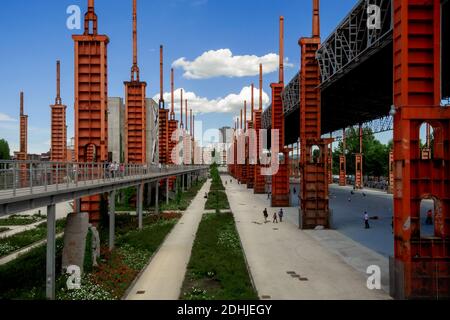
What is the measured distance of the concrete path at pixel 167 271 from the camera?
15.2 metres

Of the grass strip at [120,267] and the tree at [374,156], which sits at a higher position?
the tree at [374,156]

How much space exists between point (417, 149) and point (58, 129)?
59268 mm

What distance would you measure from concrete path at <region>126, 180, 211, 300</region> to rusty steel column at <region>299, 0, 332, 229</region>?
30.7ft

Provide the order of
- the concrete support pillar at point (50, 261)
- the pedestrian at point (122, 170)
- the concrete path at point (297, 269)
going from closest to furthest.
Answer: the concrete support pillar at point (50, 261), the concrete path at point (297, 269), the pedestrian at point (122, 170)

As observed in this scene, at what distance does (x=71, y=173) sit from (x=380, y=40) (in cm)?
1598

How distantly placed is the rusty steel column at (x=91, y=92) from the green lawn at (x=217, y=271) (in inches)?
400

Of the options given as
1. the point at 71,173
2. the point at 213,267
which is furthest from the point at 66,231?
the point at 213,267

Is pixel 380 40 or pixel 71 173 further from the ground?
pixel 380 40

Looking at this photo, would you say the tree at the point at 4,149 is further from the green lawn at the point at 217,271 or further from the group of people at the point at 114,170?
the green lawn at the point at 217,271

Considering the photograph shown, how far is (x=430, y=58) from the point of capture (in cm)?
1455

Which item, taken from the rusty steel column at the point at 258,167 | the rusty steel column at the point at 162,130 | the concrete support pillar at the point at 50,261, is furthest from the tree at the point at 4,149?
the concrete support pillar at the point at 50,261
